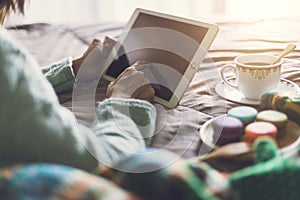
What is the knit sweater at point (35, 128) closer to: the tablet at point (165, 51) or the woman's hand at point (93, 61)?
the tablet at point (165, 51)

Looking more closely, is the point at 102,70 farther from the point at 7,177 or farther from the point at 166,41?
the point at 7,177

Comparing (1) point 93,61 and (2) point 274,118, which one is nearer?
(2) point 274,118

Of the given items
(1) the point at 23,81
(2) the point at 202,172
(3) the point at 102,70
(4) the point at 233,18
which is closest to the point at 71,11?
(4) the point at 233,18

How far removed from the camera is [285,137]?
0.86 m

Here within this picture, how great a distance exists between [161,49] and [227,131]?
0.94 ft

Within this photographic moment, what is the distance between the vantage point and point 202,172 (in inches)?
23.2

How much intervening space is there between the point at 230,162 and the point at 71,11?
1724mm

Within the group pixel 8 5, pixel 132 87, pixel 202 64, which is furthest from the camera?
pixel 202 64

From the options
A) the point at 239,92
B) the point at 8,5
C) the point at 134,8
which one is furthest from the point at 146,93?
the point at 134,8

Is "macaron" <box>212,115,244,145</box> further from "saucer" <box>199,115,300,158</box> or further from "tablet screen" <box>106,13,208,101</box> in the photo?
"tablet screen" <box>106,13,208,101</box>

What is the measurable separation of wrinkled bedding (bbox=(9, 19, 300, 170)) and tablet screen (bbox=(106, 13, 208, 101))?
53mm

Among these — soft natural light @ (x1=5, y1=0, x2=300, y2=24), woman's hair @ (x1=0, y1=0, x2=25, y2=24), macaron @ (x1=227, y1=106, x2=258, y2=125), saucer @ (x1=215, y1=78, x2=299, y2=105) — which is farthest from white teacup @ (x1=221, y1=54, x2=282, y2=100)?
soft natural light @ (x1=5, y1=0, x2=300, y2=24)

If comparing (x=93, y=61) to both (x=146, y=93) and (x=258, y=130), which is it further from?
(x=258, y=130)

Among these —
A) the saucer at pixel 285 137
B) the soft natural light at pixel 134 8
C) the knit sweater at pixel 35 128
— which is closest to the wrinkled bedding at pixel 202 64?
the saucer at pixel 285 137
